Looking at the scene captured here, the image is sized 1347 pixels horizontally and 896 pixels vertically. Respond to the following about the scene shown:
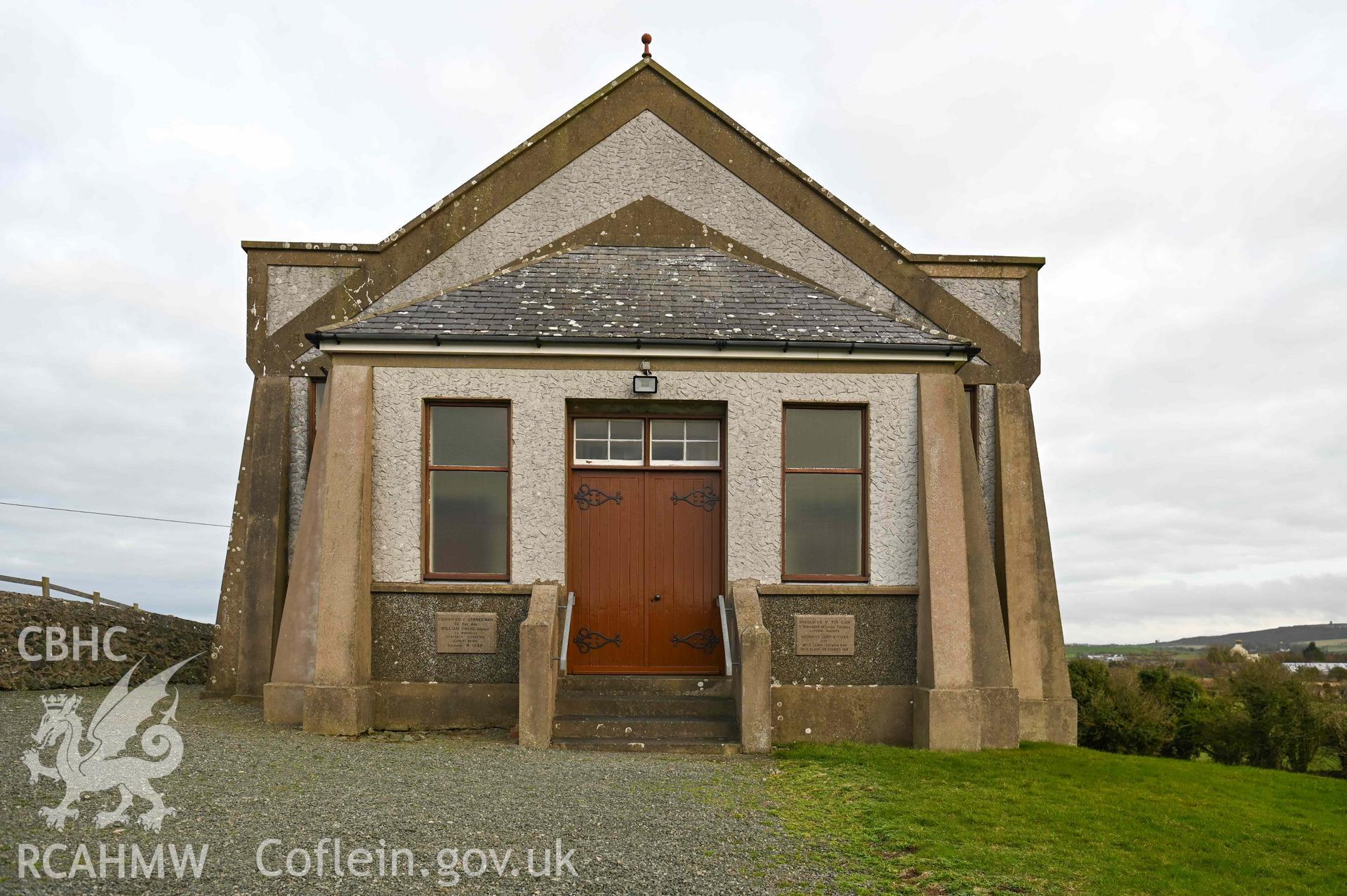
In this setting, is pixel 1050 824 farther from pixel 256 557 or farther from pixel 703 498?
pixel 256 557

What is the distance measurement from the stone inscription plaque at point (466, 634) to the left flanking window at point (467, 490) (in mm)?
446

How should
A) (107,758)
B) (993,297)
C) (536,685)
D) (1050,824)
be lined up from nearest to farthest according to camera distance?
(1050,824) → (107,758) → (536,685) → (993,297)

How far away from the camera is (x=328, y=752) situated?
911 cm

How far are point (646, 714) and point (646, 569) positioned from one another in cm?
166

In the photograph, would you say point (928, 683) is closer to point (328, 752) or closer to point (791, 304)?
point (791, 304)

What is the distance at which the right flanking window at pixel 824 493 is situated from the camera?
11.3 meters

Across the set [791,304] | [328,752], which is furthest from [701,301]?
[328,752]

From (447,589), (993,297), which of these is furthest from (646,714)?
(993,297)

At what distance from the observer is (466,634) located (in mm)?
10938

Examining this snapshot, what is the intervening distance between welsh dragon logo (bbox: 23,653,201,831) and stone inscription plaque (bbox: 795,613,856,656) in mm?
5991

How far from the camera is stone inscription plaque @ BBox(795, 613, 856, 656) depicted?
11.0 metres

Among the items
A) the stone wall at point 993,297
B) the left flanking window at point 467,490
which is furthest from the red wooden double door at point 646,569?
the stone wall at point 993,297

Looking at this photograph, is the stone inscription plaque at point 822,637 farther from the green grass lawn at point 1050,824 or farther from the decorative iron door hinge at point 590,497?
the decorative iron door hinge at point 590,497

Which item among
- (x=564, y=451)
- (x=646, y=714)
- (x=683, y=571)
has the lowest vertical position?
(x=646, y=714)
